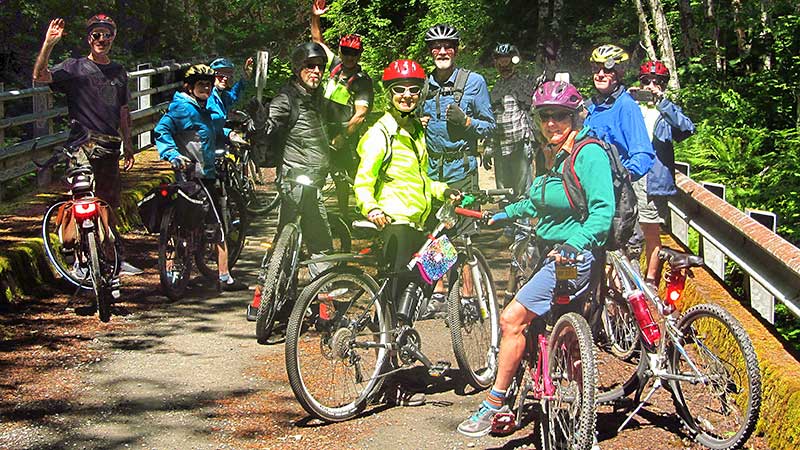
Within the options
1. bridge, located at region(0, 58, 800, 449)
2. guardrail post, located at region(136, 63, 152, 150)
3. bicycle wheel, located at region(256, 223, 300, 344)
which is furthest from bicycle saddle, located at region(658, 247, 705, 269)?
guardrail post, located at region(136, 63, 152, 150)

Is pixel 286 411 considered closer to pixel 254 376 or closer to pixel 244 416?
pixel 244 416

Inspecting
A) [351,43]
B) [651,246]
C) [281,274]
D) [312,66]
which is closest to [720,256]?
[651,246]

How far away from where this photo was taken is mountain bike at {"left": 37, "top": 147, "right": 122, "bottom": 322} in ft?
28.8

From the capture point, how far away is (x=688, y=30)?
58.5 ft

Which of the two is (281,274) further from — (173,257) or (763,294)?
(763,294)

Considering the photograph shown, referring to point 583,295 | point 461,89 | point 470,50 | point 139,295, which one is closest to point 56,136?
point 139,295

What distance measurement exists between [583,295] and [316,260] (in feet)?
5.94

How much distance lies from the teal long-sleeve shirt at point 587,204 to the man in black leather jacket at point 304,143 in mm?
2890

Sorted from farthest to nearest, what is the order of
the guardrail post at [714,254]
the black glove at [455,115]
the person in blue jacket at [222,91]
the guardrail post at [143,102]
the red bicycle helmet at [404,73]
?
the guardrail post at [143,102] < the person in blue jacket at [222,91] < the black glove at [455,115] < the guardrail post at [714,254] < the red bicycle helmet at [404,73]

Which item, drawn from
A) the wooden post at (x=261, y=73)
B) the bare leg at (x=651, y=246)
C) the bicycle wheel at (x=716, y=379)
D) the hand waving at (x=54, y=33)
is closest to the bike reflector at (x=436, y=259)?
the bicycle wheel at (x=716, y=379)

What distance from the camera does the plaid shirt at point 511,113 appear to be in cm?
1138

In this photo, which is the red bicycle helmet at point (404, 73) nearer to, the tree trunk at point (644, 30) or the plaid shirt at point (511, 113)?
the plaid shirt at point (511, 113)

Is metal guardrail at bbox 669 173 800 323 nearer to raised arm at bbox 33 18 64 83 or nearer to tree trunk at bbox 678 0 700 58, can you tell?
raised arm at bbox 33 18 64 83

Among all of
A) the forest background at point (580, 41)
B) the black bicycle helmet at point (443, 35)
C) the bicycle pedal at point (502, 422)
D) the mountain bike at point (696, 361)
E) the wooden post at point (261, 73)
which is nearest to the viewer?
the mountain bike at point (696, 361)
